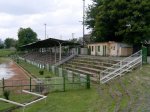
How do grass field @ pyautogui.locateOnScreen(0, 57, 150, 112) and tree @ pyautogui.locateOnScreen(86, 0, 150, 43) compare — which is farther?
tree @ pyautogui.locateOnScreen(86, 0, 150, 43)

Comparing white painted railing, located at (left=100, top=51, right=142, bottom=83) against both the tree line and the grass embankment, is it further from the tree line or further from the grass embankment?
the tree line

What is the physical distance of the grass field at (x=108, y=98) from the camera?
15945mm

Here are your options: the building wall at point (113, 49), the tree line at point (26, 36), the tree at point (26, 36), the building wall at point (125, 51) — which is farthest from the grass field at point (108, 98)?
the tree at point (26, 36)

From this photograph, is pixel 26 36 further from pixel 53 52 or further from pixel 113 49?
pixel 113 49

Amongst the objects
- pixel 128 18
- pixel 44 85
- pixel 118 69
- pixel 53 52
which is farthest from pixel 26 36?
pixel 44 85

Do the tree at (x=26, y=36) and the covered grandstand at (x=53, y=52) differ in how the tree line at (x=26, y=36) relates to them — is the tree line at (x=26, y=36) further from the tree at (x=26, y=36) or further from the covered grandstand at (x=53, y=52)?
the covered grandstand at (x=53, y=52)

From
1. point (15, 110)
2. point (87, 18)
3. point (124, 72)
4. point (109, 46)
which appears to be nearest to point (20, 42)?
point (87, 18)

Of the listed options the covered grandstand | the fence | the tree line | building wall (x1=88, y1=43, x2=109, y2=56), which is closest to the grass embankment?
the fence

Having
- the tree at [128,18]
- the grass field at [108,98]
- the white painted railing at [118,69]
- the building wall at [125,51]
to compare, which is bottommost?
the grass field at [108,98]

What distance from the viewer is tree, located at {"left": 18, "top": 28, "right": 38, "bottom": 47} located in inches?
5016

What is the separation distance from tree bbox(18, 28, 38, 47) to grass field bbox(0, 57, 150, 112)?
10494cm

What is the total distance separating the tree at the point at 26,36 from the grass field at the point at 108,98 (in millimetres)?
104936

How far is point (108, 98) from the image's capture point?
61.3 feet

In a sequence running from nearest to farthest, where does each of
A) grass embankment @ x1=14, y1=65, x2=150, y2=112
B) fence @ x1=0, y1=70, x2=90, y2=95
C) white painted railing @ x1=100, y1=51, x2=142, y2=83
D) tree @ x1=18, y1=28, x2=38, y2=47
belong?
grass embankment @ x1=14, y1=65, x2=150, y2=112 → fence @ x1=0, y1=70, x2=90, y2=95 → white painted railing @ x1=100, y1=51, x2=142, y2=83 → tree @ x1=18, y1=28, x2=38, y2=47
